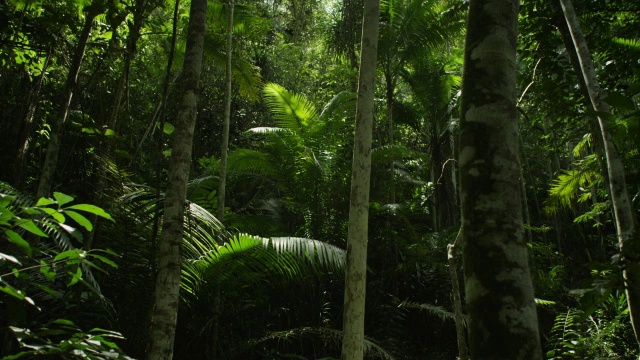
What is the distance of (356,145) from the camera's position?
475cm

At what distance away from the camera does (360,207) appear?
15.1 ft

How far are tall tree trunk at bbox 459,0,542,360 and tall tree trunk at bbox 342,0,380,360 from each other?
290 cm

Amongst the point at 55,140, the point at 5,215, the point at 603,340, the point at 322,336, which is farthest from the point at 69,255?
the point at 603,340

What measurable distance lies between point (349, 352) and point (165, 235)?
6.53 ft

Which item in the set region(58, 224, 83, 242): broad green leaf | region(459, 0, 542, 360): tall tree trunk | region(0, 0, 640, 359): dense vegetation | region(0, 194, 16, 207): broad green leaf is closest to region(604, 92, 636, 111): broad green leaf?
region(0, 0, 640, 359): dense vegetation

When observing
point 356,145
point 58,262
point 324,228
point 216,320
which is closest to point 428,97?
point 324,228

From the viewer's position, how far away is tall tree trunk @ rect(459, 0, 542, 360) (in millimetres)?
1367

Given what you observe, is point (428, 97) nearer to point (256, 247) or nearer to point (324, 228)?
point (324, 228)

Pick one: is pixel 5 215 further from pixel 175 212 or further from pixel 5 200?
pixel 175 212

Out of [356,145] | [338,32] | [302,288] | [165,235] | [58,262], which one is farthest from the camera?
[338,32]

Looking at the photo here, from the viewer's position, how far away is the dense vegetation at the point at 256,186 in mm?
3926

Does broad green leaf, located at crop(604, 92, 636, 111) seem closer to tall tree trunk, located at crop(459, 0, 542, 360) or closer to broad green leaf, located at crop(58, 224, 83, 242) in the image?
tall tree trunk, located at crop(459, 0, 542, 360)

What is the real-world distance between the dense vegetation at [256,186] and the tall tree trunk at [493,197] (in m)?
0.23

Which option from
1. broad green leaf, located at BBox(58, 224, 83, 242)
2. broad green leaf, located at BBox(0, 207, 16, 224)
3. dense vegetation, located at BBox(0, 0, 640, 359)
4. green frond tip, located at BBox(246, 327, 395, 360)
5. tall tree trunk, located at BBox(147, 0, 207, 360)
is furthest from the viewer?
green frond tip, located at BBox(246, 327, 395, 360)
